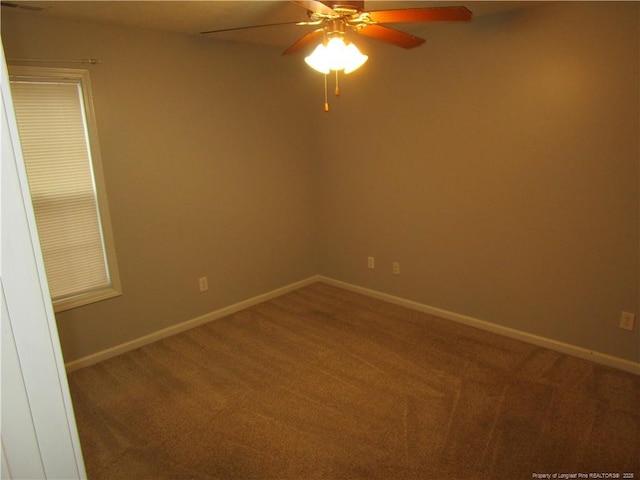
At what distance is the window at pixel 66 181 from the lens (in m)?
2.65

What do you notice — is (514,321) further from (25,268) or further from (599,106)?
(25,268)

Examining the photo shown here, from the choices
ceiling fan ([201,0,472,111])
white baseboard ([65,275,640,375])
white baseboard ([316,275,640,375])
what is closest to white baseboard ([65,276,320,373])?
white baseboard ([65,275,640,375])

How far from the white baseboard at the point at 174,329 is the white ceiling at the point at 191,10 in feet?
7.49

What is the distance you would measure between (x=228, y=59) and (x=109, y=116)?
1115 millimetres

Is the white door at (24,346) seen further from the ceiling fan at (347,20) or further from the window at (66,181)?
the window at (66,181)

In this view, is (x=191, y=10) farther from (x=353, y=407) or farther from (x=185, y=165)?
(x=353, y=407)

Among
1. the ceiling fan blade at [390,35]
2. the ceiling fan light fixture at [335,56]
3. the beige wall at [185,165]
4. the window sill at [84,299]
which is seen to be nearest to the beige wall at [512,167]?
the beige wall at [185,165]

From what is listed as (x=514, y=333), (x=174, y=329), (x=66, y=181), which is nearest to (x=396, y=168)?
(x=514, y=333)

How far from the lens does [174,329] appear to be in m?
3.47

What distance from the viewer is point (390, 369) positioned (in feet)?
9.30

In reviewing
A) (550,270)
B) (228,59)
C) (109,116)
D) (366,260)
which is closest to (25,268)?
(109,116)

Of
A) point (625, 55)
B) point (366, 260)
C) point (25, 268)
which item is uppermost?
point (625, 55)

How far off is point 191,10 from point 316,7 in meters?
1.13

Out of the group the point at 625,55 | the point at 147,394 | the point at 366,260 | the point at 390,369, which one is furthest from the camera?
the point at 366,260
